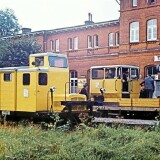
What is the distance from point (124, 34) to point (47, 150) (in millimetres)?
30520

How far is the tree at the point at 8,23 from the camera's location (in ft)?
199

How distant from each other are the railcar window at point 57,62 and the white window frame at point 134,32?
20.1m

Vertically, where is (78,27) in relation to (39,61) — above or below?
above

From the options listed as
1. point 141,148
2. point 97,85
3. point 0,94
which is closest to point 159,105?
point 97,85

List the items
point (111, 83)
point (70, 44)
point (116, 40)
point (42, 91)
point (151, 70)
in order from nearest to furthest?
point (42, 91) < point (111, 83) < point (151, 70) < point (116, 40) < point (70, 44)

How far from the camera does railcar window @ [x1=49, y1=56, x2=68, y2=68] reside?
720 inches

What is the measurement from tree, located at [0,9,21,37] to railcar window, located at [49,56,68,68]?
4206 centimetres

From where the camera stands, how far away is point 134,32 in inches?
1508

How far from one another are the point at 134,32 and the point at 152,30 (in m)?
1.96

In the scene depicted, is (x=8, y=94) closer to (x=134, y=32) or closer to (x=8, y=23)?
(x=134, y=32)

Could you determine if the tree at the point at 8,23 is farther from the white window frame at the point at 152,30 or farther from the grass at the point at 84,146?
the grass at the point at 84,146

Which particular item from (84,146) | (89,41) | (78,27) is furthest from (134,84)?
(78,27)

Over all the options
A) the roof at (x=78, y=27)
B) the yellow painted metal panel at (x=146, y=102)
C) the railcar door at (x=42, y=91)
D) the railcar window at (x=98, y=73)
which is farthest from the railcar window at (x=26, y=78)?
the roof at (x=78, y=27)

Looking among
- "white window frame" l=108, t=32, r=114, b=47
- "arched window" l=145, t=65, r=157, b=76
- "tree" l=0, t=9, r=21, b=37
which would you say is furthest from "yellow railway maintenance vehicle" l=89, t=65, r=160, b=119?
"tree" l=0, t=9, r=21, b=37
